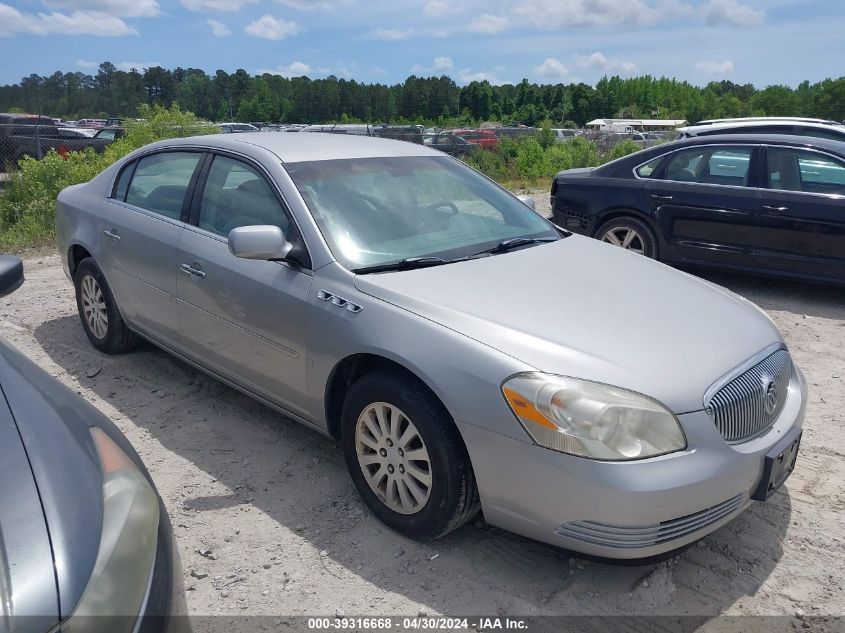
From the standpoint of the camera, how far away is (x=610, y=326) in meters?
2.91

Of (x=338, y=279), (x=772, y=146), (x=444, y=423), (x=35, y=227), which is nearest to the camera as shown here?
(x=444, y=423)

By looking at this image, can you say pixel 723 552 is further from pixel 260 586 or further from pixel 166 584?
pixel 166 584

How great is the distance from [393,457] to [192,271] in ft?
5.63

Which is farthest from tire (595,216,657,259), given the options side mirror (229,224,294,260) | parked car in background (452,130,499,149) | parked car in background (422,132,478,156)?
parked car in background (452,130,499,149)

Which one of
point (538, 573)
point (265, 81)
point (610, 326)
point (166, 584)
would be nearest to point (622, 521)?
point (538, 573)

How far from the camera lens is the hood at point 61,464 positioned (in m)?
1.60

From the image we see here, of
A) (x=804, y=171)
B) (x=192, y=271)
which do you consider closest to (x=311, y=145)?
(x=192, y=271)

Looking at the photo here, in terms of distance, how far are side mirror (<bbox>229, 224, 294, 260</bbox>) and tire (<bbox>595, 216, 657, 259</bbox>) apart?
4888 millimetres

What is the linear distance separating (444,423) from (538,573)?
732 millimetres

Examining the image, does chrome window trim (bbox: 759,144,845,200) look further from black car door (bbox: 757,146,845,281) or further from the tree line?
the tree line

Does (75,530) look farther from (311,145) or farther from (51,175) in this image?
(51,175)

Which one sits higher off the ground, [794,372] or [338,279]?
[338,279]

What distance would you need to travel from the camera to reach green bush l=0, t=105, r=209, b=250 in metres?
11.0

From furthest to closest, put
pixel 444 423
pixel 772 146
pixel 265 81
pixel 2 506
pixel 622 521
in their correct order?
pixel 265 81
pixel 772 146
pixel 444 423
pixel 622 521
pixel 2 506
